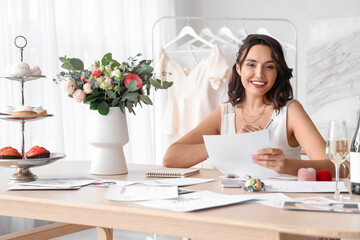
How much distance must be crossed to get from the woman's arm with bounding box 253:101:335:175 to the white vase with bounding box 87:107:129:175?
56cm

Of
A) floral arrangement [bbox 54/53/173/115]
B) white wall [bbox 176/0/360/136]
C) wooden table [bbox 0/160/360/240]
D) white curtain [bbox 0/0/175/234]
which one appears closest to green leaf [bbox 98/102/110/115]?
floral arrangement [bbox 54/53/173/115]

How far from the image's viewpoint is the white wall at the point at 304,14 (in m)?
4.50

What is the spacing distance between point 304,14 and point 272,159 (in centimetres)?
309

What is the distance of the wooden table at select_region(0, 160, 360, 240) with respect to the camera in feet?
4.00

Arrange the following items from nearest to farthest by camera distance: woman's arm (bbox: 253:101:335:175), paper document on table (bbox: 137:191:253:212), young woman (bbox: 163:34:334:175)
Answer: paper document on table (bbox: 137:191:253:212)
woman's arm (bbox: 253:101:335:175)
young woman (bbox: 163:34:334:175)

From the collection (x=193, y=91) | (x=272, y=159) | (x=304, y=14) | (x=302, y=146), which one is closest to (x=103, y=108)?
(x=272, y=159)

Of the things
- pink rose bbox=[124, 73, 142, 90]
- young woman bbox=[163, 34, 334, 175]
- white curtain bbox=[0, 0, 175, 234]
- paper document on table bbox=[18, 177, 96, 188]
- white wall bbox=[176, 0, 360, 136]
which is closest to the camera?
Result: paper document on table bbox=[18, 177, 96, 188]

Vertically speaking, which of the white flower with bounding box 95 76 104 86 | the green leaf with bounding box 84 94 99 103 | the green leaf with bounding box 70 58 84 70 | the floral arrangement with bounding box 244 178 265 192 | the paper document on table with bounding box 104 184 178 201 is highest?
the green leaf with bounding box 70 58 84 70

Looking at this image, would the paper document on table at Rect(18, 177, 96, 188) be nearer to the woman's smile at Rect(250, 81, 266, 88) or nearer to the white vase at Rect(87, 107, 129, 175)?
the white vase at Rect(87, 107, 129, 175)

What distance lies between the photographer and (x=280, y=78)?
2387mm

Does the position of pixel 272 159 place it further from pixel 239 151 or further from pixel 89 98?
pixel 89 98

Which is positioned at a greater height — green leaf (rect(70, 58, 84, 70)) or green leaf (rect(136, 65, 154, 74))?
green leaf (rect(70, 58, 84, 70))

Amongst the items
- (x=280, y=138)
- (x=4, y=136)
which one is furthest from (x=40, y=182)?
(x=4, y=136)

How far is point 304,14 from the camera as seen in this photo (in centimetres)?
464
